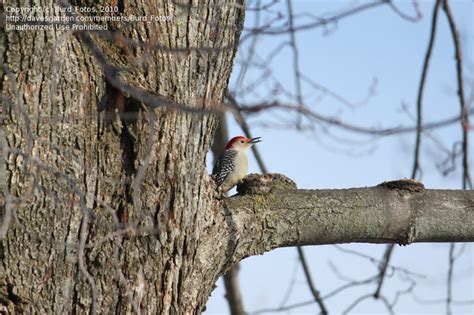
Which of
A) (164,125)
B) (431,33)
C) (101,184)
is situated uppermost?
(431,33)

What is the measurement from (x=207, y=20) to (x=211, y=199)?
0.80 meters

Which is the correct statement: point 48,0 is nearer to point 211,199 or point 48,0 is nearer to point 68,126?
point 68,126

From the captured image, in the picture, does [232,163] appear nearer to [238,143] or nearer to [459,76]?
[238,143]

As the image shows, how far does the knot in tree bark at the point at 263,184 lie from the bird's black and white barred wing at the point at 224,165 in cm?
256

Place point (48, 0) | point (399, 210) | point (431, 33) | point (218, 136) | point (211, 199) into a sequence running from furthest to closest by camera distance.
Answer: point (218, 136)
point (431, 33)
point (399, 210)
point (211, 199)
point (48, 0)

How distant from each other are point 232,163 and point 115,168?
3361 mm

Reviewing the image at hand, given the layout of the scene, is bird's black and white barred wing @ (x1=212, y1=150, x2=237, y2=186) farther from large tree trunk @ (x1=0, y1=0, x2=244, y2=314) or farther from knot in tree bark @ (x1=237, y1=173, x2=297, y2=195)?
large tree trunk @ (x1=0, y1=0, x2=244, y2=314)

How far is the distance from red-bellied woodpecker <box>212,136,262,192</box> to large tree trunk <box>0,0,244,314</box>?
298 centimetres

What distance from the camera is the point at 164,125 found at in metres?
3.19

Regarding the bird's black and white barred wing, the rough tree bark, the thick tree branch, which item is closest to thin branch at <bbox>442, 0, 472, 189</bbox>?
the thick tree branch

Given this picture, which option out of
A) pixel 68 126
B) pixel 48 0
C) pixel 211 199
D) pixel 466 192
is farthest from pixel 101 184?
pixel 466 192

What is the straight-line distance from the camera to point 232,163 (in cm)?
645

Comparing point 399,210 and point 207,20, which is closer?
point 207,20

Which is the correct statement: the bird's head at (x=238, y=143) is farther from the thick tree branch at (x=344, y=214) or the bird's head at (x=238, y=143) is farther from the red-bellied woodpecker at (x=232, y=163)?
the thick tree branch at (x=344, y=214)
